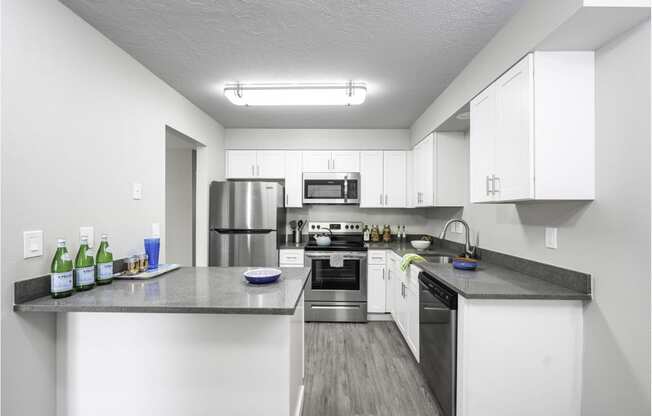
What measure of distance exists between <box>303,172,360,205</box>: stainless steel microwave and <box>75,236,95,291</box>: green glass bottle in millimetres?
2493

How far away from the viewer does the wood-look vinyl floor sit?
198 cm

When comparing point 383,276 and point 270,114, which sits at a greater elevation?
point 270,114

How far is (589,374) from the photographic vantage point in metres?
1.45

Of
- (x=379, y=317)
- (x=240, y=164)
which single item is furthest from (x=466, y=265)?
(x=240, y=164)

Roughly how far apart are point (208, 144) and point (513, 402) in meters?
3.39

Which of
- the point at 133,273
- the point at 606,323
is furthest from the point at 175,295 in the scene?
the point at 606,323

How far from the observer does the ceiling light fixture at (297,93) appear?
8.00 feet

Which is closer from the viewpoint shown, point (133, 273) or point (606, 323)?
point (606, 323)

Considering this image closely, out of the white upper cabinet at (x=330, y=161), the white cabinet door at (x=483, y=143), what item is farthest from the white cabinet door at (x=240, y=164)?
the white cabinet door at (x=483, y=143)

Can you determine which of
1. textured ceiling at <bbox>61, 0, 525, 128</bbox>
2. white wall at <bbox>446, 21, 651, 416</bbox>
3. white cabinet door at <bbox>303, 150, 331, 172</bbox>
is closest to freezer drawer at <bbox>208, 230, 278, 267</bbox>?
white cabinet door at <bbox>303, 150, 331, 172</bbox>

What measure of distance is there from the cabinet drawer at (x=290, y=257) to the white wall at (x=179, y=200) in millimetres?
2001

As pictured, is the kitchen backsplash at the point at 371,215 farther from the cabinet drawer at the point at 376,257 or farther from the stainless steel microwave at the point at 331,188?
the cabinet drawer at the point at 376,257

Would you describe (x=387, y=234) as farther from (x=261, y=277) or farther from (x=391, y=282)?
(x=261, y=277)

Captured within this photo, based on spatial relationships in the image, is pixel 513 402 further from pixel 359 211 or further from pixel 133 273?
pixel 359 211
